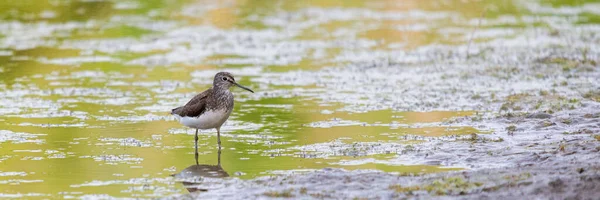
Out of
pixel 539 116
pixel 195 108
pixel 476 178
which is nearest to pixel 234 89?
pixel 195 108

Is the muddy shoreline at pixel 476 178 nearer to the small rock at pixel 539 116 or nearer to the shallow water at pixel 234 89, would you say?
the shallow water at pixel 234 89

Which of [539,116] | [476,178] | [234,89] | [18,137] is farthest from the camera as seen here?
[234,89]

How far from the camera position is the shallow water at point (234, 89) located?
1208 centimetres

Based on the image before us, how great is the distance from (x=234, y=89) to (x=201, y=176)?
25.9 feet

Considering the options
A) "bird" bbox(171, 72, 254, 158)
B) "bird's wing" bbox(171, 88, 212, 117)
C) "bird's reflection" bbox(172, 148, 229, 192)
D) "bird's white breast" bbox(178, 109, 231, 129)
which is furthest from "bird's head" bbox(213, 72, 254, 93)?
"bird's reflection" bbox(172, 148, 229, 192)

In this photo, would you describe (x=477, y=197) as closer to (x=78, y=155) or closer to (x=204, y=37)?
(x=78, y=155)

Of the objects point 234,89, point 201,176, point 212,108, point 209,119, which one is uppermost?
point 234,89

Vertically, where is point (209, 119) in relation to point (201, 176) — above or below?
above

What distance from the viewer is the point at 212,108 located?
12.8 metres

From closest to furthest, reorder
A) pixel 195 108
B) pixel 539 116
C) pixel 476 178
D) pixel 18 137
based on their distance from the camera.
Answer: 1. pixel 476 178
2. pixel 195 108
3. pixel 18 137
4. pixel 539 116

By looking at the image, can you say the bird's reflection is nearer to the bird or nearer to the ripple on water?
the bird

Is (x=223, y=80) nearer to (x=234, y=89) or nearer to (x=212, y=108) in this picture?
(x=212, y=108)

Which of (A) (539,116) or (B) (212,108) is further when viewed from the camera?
(A) (539,116)

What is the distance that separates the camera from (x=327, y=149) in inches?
503
